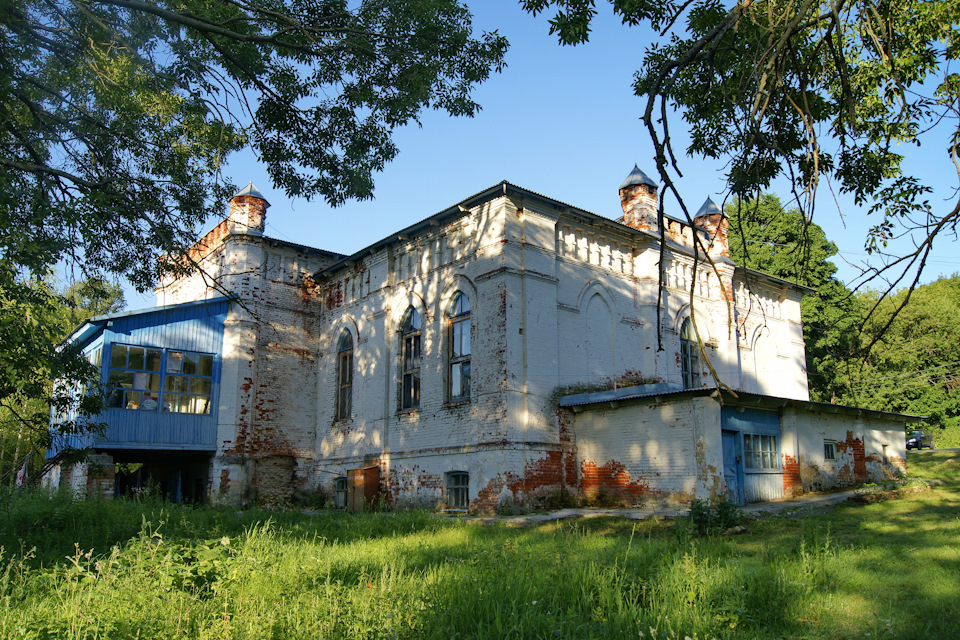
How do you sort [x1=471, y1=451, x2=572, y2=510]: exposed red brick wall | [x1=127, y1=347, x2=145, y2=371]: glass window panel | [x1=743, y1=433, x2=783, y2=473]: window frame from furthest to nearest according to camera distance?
[x1=127, y1=347, x2=145, y2=371]: glass window panel, [x1=743, y1=433, x2=783, y2=473]: window frame, [x1=471, y1=451, x2=572, y2=510]: exposed red brick wall

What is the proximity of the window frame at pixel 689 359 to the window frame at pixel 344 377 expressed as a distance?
10.1m

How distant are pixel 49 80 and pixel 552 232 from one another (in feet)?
35.2

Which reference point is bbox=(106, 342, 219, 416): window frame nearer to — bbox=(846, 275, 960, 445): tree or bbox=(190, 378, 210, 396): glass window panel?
bbox=(190, 378, 210, 396): glass window panel

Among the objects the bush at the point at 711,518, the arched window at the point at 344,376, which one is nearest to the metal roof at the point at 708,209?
the arched window at the point at 344,376

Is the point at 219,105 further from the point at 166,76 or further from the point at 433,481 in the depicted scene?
the point at 433,481

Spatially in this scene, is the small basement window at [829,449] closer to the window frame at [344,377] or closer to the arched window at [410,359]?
the arched window at [410,359]

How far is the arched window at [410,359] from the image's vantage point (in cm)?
1838

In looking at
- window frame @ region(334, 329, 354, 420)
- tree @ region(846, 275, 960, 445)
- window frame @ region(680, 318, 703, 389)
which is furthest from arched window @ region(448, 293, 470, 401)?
tree @ region(846, 275, 960, 445)

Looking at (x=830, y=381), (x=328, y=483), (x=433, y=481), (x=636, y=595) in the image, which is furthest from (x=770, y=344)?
(x=636, y=595)

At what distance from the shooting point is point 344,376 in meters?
21.3

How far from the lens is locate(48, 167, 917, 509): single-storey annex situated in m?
15.3

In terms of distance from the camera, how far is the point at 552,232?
16.8m

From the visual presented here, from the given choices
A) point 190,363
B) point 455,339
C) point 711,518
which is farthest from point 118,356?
point 711,518

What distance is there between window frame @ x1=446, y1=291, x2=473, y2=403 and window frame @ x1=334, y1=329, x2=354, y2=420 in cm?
486
